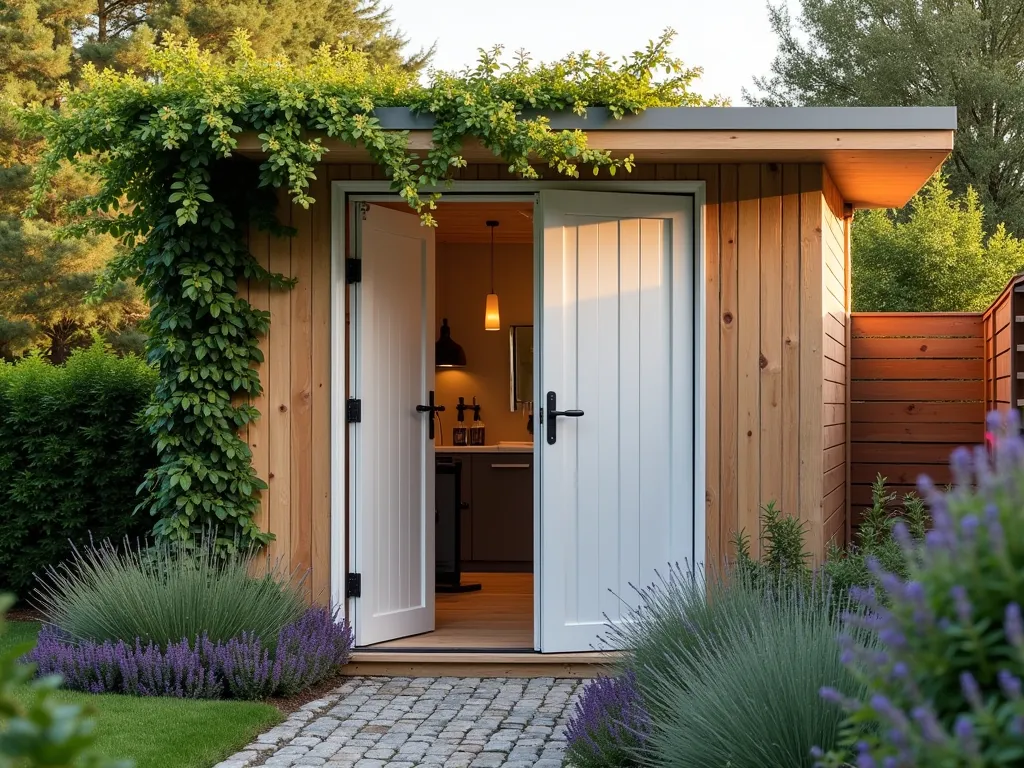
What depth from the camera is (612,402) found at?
231 inches

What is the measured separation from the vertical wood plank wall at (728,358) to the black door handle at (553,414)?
0.69m

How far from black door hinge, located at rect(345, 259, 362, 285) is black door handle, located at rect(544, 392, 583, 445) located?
1130 mm

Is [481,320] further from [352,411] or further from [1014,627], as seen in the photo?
[1014,627]

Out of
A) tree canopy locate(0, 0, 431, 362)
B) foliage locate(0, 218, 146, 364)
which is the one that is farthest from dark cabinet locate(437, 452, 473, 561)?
foliage locate(0, 218, 146, 364)

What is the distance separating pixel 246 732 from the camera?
4.39 meters

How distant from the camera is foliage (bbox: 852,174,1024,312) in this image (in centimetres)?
1371

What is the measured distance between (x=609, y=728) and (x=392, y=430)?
8.89 feet

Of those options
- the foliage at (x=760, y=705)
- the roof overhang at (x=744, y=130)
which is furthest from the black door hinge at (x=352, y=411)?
the foliage at (x=760, y=705)

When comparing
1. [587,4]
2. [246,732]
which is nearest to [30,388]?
[246,732]

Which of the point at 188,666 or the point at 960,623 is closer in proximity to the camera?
the point at 960,623

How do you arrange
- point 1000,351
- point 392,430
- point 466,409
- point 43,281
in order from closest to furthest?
1. point 392,430
2. point 1000,351
3. point 466,409
4. point 43,281

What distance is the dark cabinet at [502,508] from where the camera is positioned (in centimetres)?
884

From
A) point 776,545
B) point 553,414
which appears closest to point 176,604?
point 553,414

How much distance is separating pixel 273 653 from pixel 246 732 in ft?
2.66
